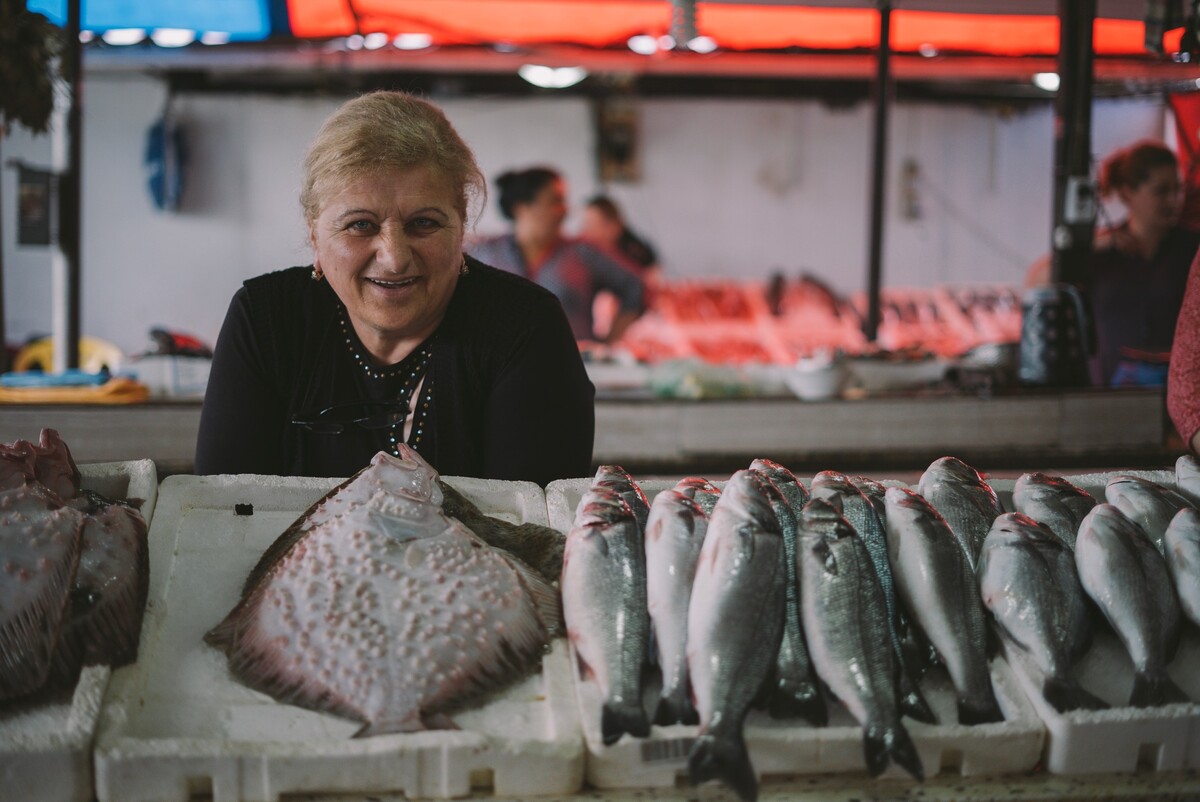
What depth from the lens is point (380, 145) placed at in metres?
2.51

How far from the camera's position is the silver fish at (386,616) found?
1685mm

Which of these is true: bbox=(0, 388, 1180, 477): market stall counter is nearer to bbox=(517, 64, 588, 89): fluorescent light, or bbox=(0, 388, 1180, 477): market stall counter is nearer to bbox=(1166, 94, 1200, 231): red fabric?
bbox=(1166, 94, 1200, 231): red fabric

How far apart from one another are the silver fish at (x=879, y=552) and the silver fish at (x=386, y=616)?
0.61m

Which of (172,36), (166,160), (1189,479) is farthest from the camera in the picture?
(166,160)

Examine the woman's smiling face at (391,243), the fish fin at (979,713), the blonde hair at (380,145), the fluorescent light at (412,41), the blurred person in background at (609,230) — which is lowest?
the fish fin at (979,713)

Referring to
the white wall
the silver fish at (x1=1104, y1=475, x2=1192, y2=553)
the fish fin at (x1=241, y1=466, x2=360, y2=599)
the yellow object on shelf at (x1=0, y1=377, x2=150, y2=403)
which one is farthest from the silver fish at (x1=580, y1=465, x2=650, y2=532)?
the white wall

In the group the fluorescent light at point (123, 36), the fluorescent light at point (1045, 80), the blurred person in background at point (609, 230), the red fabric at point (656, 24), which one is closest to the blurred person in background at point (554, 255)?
the blurred person in background at point (609, 230)

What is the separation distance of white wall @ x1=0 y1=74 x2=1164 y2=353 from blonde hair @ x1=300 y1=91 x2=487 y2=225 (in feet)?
25.5

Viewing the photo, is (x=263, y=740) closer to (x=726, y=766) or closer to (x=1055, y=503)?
(x=726, y=766)

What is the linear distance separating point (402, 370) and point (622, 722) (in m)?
1.39

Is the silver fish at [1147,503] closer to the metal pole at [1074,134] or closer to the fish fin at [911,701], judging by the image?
the fish fin at [911,701]

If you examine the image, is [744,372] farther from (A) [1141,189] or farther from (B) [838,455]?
(A) [1141,189]

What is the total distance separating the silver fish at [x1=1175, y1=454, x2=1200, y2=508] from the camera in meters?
2.27

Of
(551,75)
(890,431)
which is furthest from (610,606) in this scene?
(551,75)
